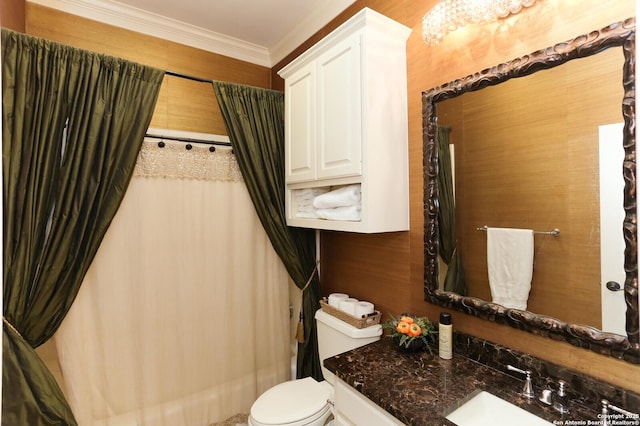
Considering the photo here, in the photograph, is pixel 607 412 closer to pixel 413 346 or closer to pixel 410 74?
pixel 413 346

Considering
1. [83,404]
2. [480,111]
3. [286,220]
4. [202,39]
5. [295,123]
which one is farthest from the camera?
[202,39]

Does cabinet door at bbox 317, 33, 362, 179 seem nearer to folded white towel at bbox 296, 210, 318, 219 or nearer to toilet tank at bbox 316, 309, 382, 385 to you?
folded white towel at bbox 296, 210, 318, 219

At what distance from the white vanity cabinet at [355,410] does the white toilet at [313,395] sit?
0.33m

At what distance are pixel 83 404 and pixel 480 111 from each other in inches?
90.9

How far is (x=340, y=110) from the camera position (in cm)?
154

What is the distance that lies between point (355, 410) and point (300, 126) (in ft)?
4.79

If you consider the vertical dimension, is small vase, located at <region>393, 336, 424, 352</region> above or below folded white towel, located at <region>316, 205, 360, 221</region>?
below

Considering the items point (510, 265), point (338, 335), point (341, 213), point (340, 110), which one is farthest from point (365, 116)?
point (338, 335)

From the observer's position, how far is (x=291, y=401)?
5.26 ft

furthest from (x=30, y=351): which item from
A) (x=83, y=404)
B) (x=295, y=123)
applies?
(x=295, y=123)

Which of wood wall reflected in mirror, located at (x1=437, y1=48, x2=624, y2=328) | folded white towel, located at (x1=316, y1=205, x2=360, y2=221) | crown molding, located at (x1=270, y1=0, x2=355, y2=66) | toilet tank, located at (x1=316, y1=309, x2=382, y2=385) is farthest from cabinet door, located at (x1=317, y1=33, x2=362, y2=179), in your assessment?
toilet tank, located at (x1=316, y1=309, x2=382, y2=385)

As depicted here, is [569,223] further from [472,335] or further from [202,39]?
[202,39]

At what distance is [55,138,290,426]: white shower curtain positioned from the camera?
1623mm

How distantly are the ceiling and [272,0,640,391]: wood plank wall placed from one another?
5.3 inches
